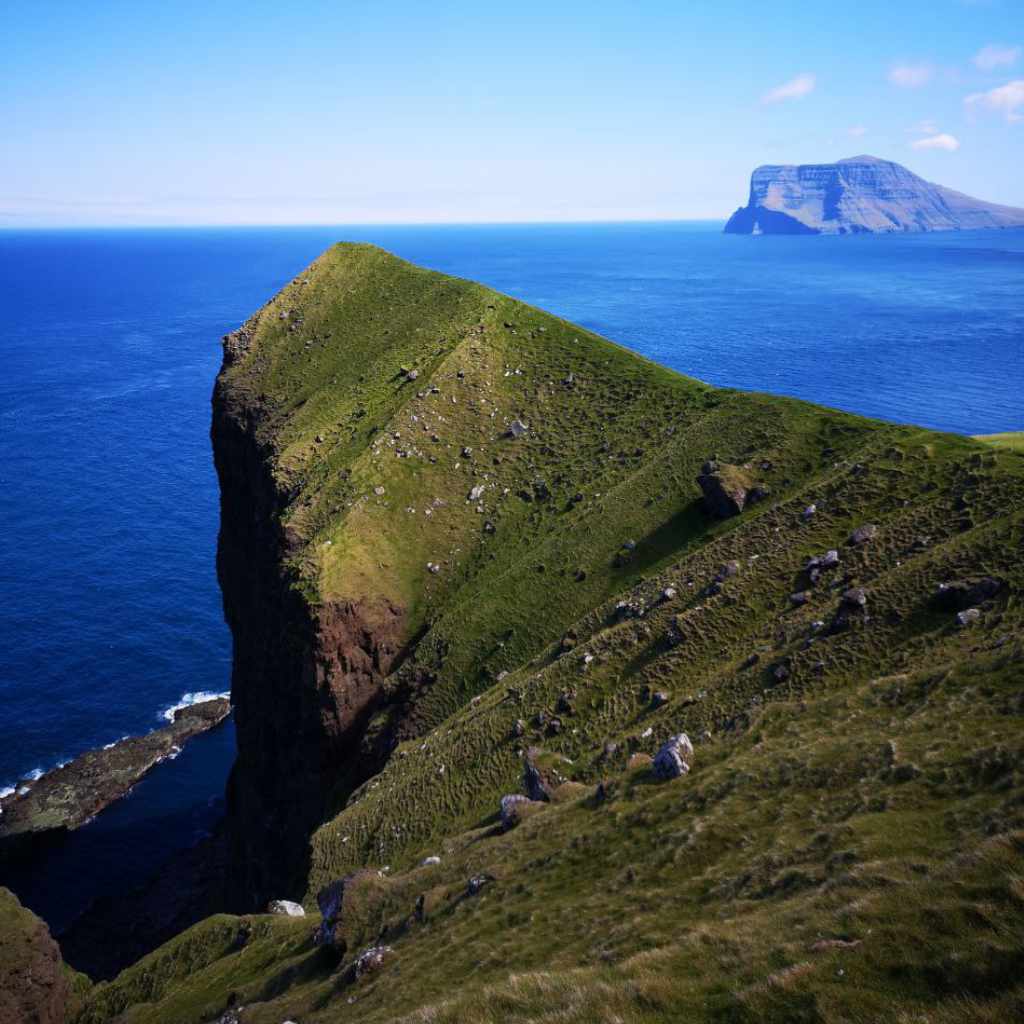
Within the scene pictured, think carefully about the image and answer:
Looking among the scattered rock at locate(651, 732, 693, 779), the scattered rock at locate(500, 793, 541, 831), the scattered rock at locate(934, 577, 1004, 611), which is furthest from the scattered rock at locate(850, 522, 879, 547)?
the scattered rock at locate(500, 793, 541, 831)

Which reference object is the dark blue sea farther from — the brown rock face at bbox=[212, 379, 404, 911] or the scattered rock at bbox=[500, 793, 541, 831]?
the scattered rock at bbox=[500, 793, 541, 831]

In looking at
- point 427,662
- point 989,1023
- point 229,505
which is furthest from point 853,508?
point 229,505

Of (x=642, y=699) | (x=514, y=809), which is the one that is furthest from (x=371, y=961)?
(x=642, y=699)

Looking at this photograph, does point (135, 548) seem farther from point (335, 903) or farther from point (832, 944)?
point (832, 944)

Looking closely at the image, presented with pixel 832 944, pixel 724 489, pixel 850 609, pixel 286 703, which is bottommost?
pixel 286 703

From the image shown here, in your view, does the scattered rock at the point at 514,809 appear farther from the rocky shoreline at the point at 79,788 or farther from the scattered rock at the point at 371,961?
the rocky shoreline at the point at 79,788

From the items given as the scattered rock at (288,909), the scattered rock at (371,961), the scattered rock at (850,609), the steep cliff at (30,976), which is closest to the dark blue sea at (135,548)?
the steep cliff at (30,976)
